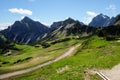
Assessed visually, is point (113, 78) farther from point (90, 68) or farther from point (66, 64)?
point (66, 64)

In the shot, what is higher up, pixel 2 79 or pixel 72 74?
pixel 72 74

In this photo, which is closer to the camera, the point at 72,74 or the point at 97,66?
the point at 72,74

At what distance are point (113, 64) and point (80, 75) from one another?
45.4ft

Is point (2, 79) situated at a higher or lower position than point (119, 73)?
lower

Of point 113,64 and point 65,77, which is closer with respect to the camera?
point 65,77

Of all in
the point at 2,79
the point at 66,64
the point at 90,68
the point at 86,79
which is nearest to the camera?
the point at 86,79

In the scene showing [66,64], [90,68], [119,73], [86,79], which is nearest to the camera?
[86,79]

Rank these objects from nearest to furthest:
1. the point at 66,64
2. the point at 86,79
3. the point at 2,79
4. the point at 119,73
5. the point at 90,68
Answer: the point at 86,79, the point at 119,73, the point at 90,68, the point at 66,64, the point at 2,79

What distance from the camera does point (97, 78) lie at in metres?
37.9

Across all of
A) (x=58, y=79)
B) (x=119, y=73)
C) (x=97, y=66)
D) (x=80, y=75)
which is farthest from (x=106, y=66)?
(x=58, y=79)

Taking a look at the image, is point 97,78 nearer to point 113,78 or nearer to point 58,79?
point 113,78

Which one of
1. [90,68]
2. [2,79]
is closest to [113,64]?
[90,68]

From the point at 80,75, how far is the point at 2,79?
163ft

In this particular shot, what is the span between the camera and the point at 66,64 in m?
65.9
